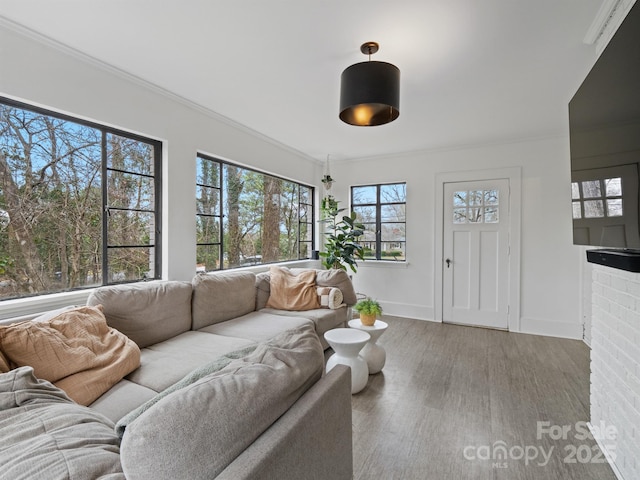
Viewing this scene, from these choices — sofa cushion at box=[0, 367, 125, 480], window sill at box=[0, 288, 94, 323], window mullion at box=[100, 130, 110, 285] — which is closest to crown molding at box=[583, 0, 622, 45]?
sofa cushion at box=[0, 367, 125, 480]

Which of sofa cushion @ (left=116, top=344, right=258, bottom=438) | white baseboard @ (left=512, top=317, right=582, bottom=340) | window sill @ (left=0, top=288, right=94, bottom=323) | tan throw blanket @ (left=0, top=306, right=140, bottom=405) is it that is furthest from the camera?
white baseboard @ (left=512, top=317, right=582, bottom=340)

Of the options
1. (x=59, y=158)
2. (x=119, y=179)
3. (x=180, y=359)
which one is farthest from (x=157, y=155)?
(x=180, y=359)

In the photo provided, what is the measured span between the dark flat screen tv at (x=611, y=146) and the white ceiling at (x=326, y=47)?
59 cm

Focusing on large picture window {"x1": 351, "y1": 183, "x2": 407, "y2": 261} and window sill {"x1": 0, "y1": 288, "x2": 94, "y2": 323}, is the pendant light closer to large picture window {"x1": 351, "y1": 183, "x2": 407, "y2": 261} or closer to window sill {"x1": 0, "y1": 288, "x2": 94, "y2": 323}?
window sill {"x1": 0, "y1": 288, "x2": 94, "y2": 323}

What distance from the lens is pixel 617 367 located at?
Result: 1.56 meters

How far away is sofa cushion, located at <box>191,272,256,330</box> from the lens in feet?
8.36

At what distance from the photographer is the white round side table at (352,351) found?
2277 mm

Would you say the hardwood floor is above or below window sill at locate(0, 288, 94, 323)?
below

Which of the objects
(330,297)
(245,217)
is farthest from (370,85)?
(245,217)

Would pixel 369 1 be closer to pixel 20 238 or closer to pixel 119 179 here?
pixel 119 179

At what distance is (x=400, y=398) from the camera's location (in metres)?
2.29

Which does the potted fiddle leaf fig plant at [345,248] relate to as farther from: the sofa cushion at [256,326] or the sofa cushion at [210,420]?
the sofa cushion at [210,420]

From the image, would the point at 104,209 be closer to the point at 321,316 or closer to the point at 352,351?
the point at 321,316

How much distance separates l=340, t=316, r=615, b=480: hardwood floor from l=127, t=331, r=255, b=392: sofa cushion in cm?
105
